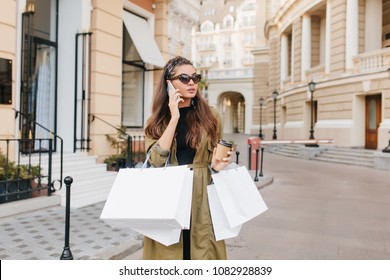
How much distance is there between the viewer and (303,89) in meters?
26.2

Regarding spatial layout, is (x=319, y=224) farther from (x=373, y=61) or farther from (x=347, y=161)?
(x=373, y=61)

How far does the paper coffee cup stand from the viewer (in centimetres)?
224

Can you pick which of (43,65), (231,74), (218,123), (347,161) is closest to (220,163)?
(218,123)

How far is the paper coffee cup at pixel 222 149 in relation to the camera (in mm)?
2236

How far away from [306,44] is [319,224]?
22.6 m

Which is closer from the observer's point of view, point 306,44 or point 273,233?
point 273,233

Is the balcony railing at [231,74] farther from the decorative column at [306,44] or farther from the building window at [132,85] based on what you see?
the building window at [132,85]

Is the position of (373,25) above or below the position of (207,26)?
below

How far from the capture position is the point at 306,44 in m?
26.8

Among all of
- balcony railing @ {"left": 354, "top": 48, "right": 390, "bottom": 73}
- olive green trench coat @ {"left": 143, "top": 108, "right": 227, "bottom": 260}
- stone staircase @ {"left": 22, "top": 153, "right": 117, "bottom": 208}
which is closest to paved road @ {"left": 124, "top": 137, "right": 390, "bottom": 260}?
olive green trench coat @ {"left": 143, "top": 108, "right": 227, "bottom": 260}

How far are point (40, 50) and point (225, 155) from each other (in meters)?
8.17

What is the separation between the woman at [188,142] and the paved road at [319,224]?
2.39m
